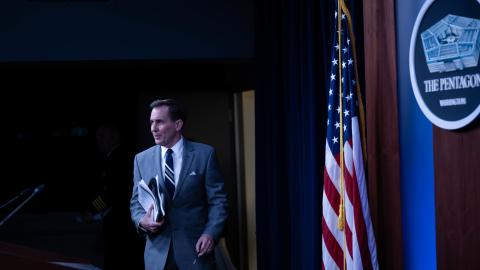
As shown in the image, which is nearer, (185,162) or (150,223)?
(150,223)

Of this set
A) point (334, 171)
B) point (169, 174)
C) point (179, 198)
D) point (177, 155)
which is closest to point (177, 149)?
point (177, 155)

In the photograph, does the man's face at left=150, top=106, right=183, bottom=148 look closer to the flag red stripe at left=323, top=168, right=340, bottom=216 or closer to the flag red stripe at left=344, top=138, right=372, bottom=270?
the flag red stripe at left=323, top=168, right=340, bottom=216

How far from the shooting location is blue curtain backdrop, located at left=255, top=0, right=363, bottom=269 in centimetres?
337

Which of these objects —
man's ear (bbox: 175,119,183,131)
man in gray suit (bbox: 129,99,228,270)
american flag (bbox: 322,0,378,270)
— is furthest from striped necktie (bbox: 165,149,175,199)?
american flag (bbox: 322,0,378,270)

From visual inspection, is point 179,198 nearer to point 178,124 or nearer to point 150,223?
point 150,223

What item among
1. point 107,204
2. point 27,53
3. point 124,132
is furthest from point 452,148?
point 124,132

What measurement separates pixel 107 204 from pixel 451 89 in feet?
10.5

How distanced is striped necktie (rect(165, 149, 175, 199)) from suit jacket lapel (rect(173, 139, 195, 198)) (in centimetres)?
3

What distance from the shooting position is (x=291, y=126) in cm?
377

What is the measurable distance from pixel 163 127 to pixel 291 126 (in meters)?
0.96

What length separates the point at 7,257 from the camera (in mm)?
1654

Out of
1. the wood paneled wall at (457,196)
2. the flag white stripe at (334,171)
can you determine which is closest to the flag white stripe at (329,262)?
the flag white stripe at (334,171)

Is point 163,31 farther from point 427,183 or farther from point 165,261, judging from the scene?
point 427,183

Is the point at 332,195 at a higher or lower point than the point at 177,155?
lower
